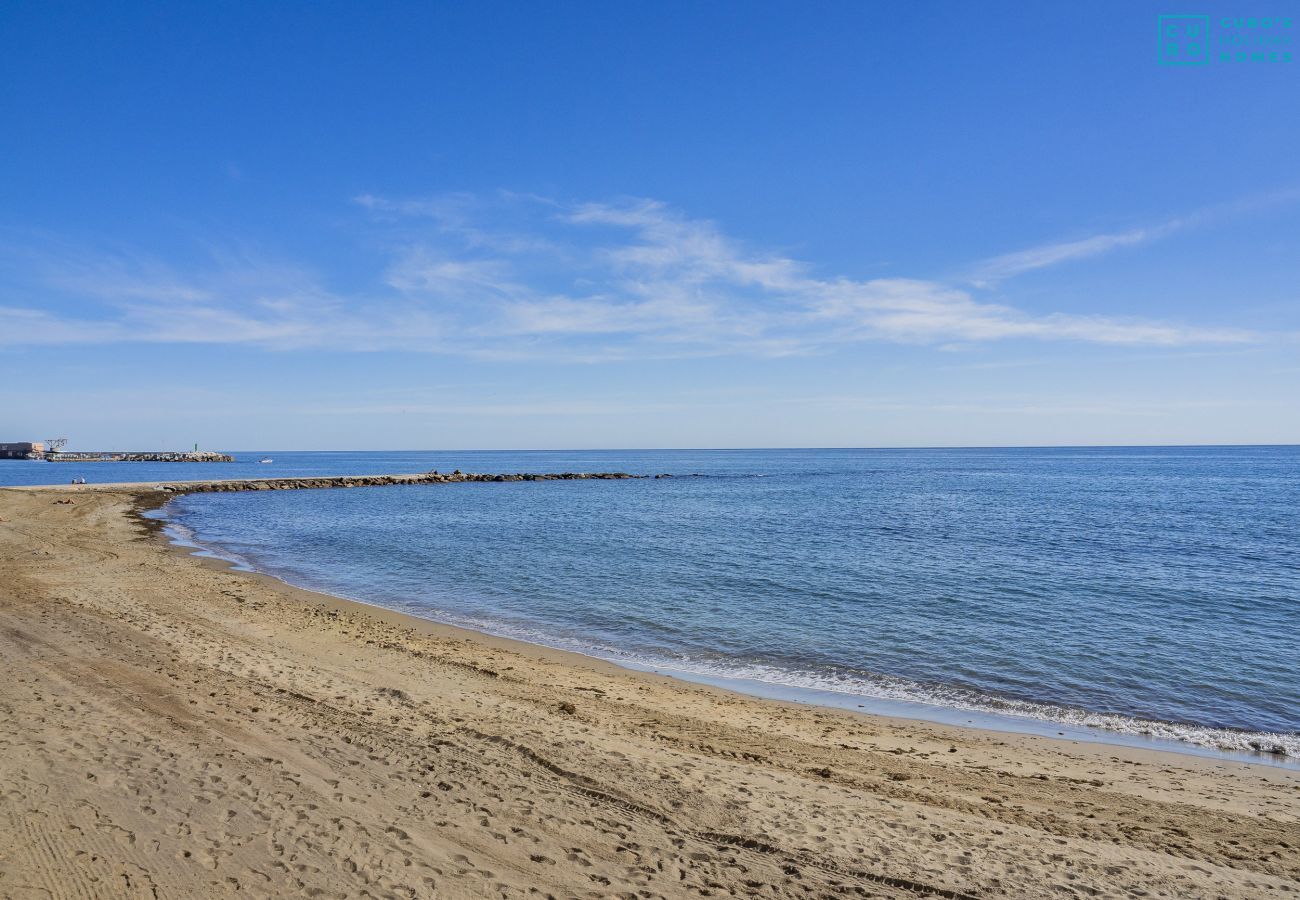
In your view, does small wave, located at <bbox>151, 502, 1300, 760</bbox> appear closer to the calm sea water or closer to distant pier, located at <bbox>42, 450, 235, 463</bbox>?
the calm sea water

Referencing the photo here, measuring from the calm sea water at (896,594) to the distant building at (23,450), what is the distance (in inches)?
6403

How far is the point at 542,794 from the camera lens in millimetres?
8148

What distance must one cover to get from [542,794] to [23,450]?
21951 cm

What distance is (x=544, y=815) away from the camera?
301 inches

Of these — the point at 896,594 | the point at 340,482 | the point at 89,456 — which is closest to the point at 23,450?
the point at 89,456

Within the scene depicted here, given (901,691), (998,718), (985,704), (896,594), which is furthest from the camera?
(896,594)

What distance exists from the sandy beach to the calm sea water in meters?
2.94

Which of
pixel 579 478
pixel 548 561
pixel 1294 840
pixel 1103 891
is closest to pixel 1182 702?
pixel 1294 840

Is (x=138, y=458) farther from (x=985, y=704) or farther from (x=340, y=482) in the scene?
(x=985, y=704)

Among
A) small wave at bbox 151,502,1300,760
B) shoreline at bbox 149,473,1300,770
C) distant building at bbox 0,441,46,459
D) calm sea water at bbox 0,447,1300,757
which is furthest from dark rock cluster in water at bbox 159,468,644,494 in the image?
distant building at bbox 0,441,46,459

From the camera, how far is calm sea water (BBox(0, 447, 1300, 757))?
14320mm

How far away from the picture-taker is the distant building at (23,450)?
169 meters

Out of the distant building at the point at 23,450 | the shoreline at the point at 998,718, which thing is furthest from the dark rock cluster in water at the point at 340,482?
the distant building at the point at 23,450

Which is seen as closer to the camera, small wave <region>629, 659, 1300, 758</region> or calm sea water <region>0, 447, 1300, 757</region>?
small wave <region>629, 659, 1300, 758</region>
